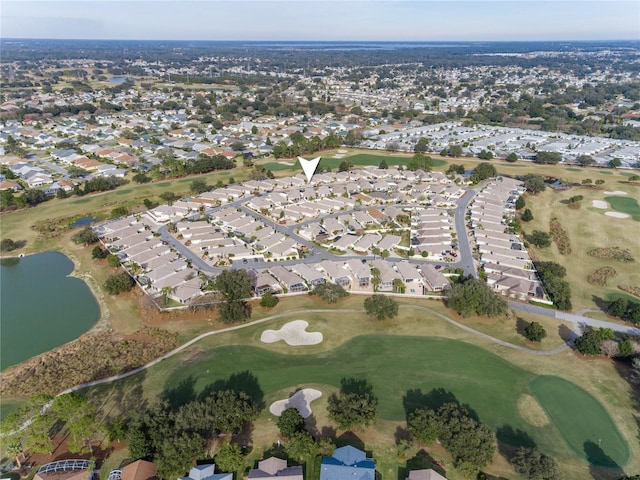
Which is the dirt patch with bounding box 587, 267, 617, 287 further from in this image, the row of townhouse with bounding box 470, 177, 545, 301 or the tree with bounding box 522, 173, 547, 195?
the tree with bounding box 522, 173, 547, 195

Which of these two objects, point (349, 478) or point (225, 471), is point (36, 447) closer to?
point (225, 471)

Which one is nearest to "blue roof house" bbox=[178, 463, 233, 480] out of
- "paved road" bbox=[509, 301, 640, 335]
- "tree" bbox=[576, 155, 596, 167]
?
"paved road" bbox=[509, 301, 640, 335]

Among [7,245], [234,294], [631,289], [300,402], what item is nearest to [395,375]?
[300,402]

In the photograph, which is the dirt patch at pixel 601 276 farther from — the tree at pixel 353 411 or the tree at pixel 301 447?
the tree at pixel 301 447

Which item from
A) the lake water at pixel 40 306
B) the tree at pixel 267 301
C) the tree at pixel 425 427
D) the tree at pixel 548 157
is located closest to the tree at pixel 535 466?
the tree at pixel 425 427

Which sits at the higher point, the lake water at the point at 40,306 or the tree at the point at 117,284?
the tree at the point at 117,284

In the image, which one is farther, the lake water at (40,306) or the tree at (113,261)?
the tree at (113,261)
